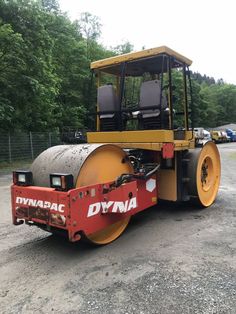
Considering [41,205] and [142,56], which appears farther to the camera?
[142,56]

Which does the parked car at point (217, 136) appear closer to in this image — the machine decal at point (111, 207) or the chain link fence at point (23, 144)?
the chain link fence at point (23, 144)

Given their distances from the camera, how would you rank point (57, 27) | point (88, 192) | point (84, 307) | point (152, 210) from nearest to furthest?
point (84, 307)
point (88, 192)
point (152, 210)
point (57, 27)

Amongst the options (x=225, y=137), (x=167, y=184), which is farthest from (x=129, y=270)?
(x=225, y=137)

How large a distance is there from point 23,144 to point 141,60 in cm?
1363

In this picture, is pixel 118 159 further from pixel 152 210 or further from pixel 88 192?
A: pixel 152 210

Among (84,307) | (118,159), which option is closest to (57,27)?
(118,159)

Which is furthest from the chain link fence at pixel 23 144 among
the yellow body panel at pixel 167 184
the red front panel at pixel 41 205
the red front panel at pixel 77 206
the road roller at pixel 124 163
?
the red front panel at pixel 77 206

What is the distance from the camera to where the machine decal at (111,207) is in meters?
4.12

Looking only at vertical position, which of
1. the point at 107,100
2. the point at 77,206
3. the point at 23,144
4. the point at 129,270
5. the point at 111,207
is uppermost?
the point at 107,100

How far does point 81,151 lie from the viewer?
435cm

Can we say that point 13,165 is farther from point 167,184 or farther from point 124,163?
point 124,163

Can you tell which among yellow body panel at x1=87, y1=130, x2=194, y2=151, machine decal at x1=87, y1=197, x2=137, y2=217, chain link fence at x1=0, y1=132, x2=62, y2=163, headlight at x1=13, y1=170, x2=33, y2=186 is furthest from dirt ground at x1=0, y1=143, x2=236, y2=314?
chain link fence at x1=0, y1=132, x2=62, y2=163

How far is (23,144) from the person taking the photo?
1825cm

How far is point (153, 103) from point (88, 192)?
2.02 meters
